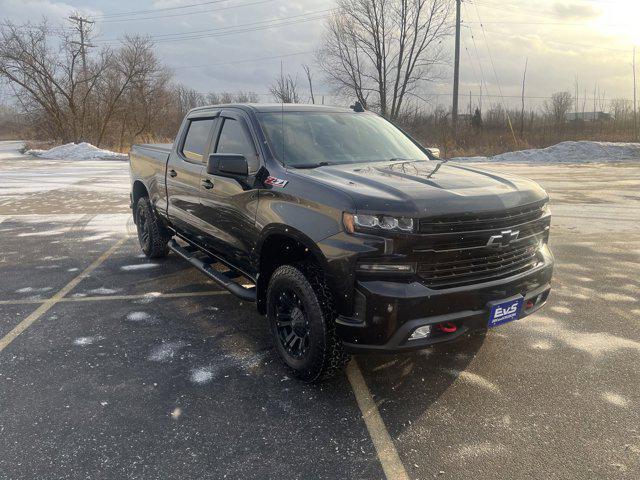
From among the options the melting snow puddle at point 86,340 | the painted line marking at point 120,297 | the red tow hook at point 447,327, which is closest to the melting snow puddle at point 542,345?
the red tow hook at point 447,327

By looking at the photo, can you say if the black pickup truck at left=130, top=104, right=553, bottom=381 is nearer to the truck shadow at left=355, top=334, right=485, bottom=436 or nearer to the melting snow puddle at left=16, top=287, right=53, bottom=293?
the truck shadow at left=355, top=334, right=485, bottom=436

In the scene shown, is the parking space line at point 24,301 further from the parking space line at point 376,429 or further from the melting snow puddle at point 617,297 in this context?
the melting snow puddle at point 617,297

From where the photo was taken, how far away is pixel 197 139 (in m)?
5.06

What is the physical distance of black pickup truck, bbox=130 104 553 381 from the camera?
2822mm

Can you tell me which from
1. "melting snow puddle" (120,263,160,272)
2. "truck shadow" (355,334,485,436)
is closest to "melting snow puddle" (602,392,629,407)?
"truck shadow" (355,334,485,436)

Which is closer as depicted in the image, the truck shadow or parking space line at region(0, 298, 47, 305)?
the truck shadow

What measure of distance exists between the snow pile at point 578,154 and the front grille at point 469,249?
74.2 ft

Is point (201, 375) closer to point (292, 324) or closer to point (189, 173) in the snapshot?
point (292, 324)

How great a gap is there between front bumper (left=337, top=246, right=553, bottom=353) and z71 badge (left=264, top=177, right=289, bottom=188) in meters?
0.99

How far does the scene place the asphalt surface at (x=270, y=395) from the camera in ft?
8.55

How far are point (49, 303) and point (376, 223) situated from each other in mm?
3907

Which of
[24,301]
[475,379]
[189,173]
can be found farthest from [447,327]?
[24,301]

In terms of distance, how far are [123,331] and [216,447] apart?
200 cm

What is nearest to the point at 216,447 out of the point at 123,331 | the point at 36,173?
the point at 123,331
